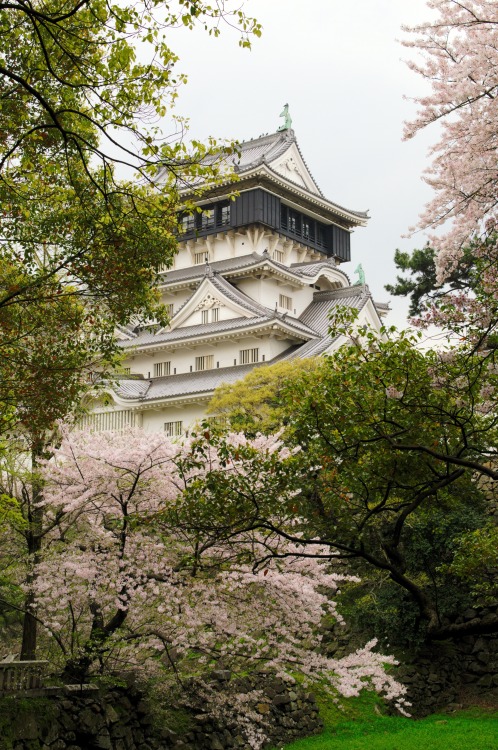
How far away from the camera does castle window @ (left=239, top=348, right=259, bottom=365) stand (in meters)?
34.9

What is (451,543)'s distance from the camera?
67.3 ft

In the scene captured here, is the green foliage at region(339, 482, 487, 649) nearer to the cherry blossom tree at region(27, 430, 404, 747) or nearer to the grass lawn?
the grass lawn

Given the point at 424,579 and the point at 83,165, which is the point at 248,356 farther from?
the point at 83,165

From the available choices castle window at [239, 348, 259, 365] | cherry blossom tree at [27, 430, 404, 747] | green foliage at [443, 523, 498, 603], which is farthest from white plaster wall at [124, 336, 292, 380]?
cherry blossom tree at [27, 430, 404, 747]

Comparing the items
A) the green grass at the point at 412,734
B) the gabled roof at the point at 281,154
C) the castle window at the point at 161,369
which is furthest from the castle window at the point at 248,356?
the green grass at the point at 412,734

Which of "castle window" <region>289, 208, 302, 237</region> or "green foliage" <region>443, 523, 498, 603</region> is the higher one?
"castle window" <region>289, 208, 302, 237</region>

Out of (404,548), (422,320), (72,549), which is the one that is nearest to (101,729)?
(72,549)

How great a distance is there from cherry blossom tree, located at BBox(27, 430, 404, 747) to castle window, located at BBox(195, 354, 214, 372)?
2053 centimetres

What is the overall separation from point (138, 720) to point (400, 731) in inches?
269

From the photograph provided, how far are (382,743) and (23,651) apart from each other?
7.85 m

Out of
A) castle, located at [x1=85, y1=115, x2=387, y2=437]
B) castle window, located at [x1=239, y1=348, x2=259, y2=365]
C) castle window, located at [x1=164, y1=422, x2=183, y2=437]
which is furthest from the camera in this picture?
castle window, located at [x1=239, y1=348, x2=259, y2=365]

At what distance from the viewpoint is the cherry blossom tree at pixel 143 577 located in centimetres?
1348

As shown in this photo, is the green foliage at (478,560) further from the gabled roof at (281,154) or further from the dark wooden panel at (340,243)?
the dark wooden panel at (340,243)

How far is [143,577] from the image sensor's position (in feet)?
44.7
